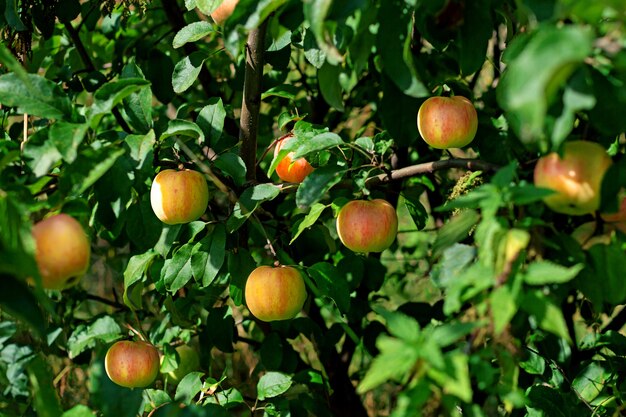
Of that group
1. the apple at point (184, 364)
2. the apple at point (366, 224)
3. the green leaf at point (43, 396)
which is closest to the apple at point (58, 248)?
the green leaf at point (43, 396)

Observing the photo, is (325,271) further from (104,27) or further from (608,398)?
(104,27)

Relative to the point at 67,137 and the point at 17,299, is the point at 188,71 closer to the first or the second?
the point at 67,137

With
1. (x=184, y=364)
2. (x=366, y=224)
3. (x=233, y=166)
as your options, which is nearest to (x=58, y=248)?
(x=233, y=166)

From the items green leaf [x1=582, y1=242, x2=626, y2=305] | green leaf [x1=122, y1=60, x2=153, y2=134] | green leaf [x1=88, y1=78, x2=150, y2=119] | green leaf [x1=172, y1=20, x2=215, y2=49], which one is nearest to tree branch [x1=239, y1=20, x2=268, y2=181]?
green leaf [x1=172, y1=20, x2=215, y2=49]

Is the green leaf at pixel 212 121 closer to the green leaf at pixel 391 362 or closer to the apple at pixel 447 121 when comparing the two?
the apple at pixel 447 121

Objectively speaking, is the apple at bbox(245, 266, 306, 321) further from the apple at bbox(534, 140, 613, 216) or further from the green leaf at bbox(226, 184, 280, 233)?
the apple at bbox(534, 140, 613, 216)

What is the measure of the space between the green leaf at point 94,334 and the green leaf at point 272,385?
34cm

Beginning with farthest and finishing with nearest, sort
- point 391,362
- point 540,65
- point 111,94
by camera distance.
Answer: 1. point 111,94
2. point 391,362
3. point 540,65

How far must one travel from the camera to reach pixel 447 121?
4.20 ft

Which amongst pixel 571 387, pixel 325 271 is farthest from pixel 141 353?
pixel 571 387

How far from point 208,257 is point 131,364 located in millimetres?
313

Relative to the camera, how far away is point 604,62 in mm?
862

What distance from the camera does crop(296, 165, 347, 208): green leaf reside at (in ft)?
3.83

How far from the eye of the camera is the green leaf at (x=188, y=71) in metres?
1.50
